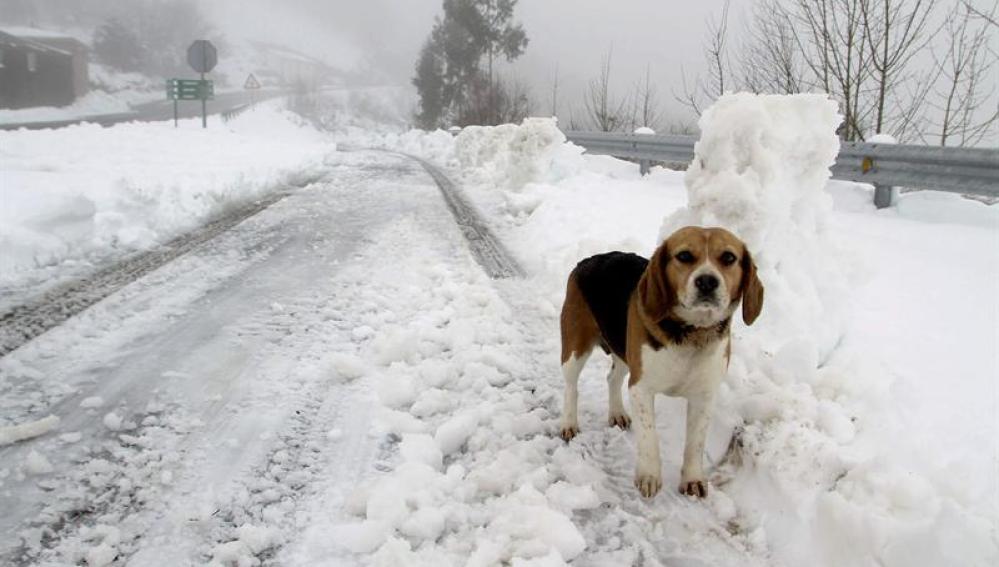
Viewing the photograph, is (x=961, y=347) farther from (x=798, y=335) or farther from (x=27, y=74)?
(x=27, y=74)

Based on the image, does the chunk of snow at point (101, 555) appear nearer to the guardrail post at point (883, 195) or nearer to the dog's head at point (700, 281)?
the dog's head at point (700, 281)

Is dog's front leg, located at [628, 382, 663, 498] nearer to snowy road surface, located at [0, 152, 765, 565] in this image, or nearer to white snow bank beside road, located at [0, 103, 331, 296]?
snowy road surface, located at [0, 152, 765, 565]

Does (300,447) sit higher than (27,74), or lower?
lower

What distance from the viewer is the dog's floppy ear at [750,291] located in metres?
2.75

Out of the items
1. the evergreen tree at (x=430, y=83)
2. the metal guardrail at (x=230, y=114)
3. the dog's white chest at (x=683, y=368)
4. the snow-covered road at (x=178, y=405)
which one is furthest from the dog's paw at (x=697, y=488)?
the evergreen tree at (x=430, y=83)

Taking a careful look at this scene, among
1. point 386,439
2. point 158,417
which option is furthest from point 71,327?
point 386,439

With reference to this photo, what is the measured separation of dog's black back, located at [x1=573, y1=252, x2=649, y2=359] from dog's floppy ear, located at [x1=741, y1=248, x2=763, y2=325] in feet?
1.78

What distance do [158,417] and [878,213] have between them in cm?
884

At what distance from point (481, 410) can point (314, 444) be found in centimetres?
88

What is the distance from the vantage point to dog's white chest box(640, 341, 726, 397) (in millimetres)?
2742

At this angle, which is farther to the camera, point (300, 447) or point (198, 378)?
point (198, 378)

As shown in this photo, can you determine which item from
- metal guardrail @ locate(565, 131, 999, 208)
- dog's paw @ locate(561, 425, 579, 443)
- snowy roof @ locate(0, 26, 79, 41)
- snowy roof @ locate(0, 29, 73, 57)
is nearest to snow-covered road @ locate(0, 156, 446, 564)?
dog's paw @ locate(561, 425, 579, 443)

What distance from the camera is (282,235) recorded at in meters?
7.80

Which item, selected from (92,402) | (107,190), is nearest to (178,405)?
(92,402)
